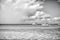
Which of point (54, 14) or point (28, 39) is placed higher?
point (54, 14)

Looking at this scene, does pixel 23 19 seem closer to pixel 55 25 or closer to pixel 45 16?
pixel 45 16

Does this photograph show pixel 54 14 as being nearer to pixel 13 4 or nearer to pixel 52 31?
pixel 52 31

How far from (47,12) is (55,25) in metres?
0.25

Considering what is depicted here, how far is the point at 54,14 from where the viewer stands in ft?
3.51

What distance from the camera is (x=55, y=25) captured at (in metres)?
1.05

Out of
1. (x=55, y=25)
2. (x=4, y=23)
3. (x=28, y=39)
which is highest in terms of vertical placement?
(x=4, y=23)

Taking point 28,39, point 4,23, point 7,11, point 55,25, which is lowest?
point 28,39

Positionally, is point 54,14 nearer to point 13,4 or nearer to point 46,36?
point 46,36

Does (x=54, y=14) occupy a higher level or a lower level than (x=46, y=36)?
higher

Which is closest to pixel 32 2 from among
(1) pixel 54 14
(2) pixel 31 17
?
(2) pixel 31 17

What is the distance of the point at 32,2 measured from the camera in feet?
3.45

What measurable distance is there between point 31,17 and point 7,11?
0.41 m

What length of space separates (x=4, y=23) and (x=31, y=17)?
0.46 m

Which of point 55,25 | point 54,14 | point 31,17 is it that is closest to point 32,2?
point 31,17
